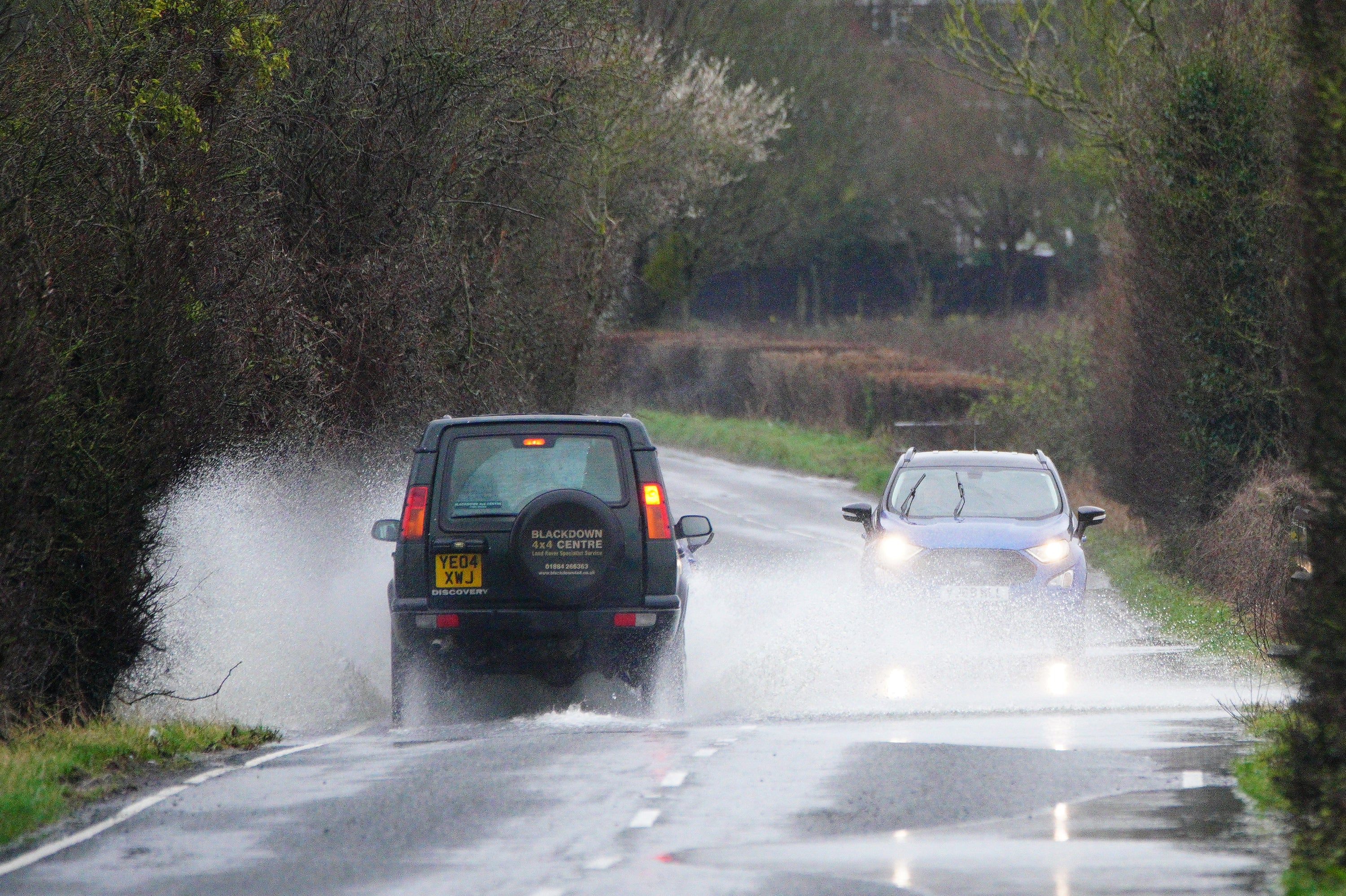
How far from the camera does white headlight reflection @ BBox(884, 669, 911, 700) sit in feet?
46.4

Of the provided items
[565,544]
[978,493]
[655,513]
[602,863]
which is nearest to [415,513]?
[565,544]

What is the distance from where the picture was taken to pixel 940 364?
4650 cm

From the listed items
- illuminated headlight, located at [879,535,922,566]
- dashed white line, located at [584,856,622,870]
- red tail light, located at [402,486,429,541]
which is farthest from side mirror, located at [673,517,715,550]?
dashed white line, located at [584,856,622,870]

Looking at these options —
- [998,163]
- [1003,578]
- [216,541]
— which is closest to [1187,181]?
[1003,578]

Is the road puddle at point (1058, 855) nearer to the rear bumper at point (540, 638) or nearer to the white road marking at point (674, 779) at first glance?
the white road marking at point (674, 779)

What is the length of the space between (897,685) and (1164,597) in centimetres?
644

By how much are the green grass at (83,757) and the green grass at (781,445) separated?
23696mm

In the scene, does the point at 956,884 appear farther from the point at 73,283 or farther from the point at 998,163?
the point at 998,163

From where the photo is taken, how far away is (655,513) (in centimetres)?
1249

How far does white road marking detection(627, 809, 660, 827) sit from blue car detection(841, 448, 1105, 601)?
7835 millimetres

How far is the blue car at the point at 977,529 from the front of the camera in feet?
53.2

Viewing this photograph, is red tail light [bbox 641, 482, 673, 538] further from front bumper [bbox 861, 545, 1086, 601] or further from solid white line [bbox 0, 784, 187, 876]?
front bumper [bbox 861, 545, 1086, 601]

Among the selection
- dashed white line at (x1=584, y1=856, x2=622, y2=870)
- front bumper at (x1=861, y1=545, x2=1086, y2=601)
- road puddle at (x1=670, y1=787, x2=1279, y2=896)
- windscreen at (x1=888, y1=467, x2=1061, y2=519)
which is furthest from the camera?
windscreen at (x1=888, y1=467, x2=1061, y2=519)

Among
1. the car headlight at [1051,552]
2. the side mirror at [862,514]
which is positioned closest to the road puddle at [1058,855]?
the car headlight at [1051,552]
